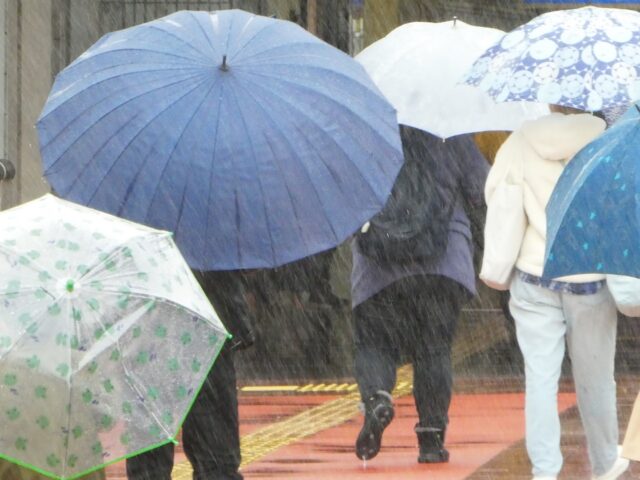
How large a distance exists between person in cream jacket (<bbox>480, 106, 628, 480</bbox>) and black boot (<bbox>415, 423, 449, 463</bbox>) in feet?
3.47

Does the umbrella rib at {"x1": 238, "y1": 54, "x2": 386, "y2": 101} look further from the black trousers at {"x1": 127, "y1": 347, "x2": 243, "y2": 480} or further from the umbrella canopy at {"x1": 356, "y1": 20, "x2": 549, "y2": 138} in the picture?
the umbrella canopy at {"x1": 356, "y1": 20, "x2": 549, "y2": 138}

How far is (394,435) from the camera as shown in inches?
391

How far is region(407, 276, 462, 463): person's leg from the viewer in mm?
8703

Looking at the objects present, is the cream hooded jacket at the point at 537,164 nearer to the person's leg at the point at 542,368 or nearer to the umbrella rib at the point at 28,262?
the person's leg at the point at 542,368

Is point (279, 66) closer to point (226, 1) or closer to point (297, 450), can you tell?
point (297, 450)

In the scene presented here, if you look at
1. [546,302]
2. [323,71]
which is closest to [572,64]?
[546,302]

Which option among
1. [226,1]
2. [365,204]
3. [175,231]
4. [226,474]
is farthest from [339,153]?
[226,1]

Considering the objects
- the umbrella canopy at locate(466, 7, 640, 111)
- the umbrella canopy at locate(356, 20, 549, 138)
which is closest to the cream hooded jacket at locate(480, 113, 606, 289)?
the umbrella canopy at locate(466, 7, 640, 111)

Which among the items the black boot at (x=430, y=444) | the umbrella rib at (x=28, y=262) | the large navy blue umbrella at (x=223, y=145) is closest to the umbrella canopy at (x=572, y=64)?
the large navy blue umbrella at (x=223, y=145)

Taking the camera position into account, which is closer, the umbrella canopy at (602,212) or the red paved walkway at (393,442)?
the umbrella canopy at (602,212)

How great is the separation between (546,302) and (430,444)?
53.0 inches

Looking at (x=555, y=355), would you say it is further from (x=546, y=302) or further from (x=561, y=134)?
(x=561, y=134)

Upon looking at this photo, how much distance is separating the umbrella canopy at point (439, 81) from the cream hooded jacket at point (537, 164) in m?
0.43

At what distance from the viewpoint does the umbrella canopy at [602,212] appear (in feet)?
17.6
